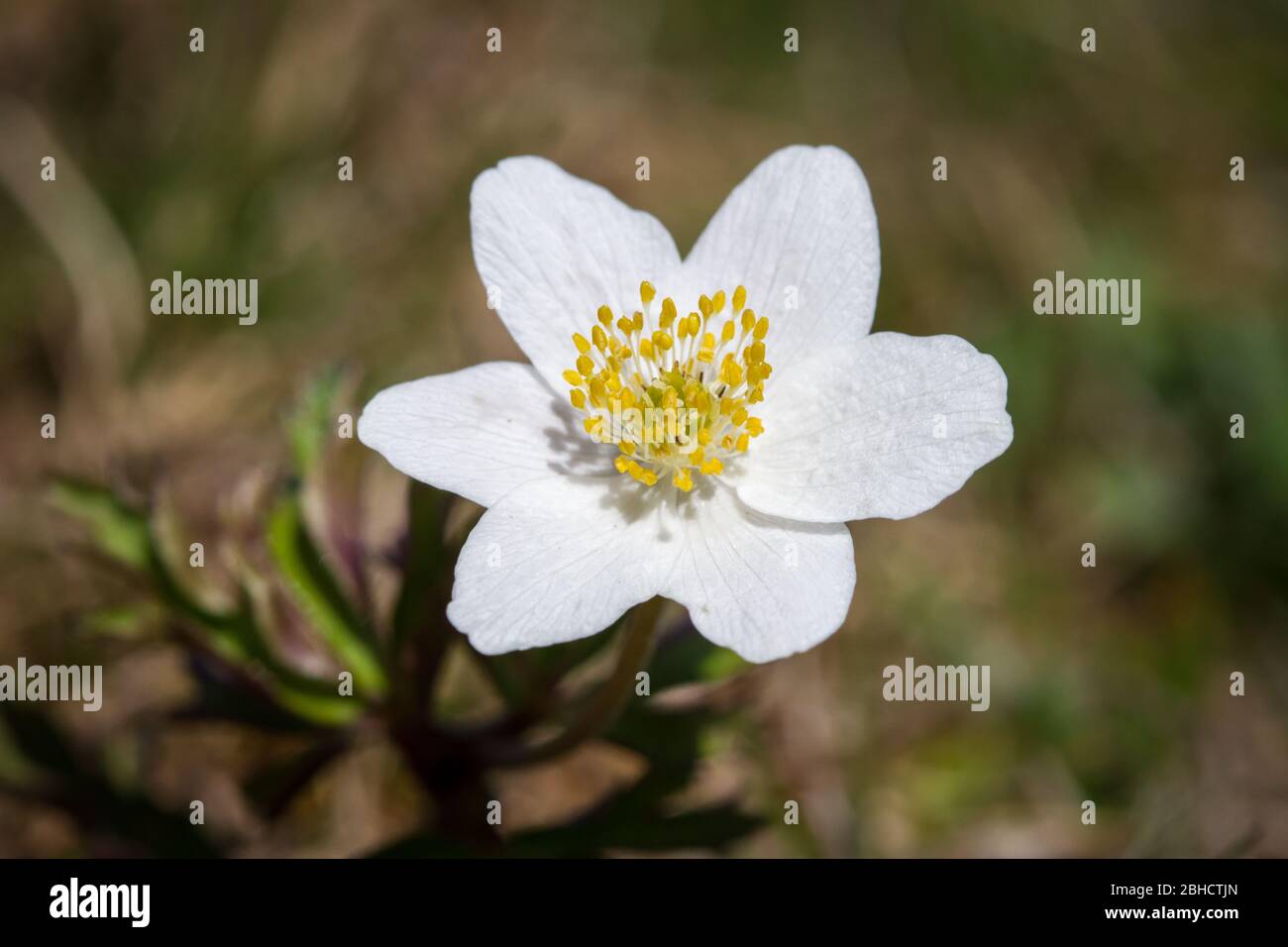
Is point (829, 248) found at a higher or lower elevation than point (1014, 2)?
lower

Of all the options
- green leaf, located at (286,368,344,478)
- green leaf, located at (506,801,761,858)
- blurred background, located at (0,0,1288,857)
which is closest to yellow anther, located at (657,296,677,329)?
blurred background, located at (0,0,1288,857)

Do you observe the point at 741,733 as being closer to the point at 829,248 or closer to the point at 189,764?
the point at 829,248

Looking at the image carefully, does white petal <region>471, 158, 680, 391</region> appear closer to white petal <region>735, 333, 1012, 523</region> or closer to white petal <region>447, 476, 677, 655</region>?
white petal <region>447, 476, 677, 655</region>

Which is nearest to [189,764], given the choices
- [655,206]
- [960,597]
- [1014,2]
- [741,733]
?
[741,733]

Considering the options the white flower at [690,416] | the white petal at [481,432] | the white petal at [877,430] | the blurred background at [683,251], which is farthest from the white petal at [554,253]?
the blurred background at [683,251]

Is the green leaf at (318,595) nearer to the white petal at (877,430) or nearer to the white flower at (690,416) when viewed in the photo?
the white flower at (690,416)
